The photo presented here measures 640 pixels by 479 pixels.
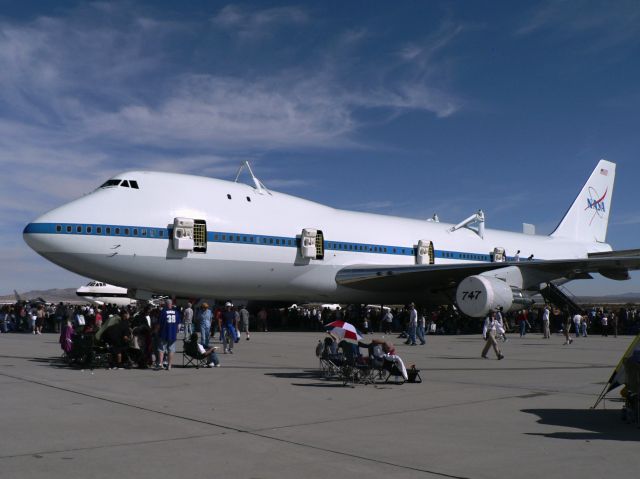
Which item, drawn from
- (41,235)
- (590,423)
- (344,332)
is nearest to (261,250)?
(41,235)

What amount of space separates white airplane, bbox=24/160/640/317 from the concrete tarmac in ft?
25.3

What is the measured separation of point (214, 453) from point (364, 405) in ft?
10.3

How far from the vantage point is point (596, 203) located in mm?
40875

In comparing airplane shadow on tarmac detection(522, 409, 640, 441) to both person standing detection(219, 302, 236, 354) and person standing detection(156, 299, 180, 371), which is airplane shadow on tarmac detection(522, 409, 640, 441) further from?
person standing detection(219, 302, 236, 354)

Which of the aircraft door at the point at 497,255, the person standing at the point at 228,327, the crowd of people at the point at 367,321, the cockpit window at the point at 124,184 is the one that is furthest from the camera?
the aircraft door at the point at 497,255

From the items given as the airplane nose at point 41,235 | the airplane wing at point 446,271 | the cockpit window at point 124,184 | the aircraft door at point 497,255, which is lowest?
the airplane wing at point 446,271

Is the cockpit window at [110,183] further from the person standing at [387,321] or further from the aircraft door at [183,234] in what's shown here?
the person standing at [387,321]

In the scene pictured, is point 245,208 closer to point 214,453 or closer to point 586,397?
point 586,397

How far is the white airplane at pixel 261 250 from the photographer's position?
64.3 feet

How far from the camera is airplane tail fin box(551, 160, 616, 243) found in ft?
130

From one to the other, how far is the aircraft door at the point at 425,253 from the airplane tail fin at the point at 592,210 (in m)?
13.1

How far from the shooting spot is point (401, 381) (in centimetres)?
1076

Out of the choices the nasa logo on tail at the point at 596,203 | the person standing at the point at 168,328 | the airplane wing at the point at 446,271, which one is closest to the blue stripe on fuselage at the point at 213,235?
the airplane wing at the point at 446,271

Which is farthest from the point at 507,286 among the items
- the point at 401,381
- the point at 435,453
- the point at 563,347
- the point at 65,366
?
the point at 435,453
